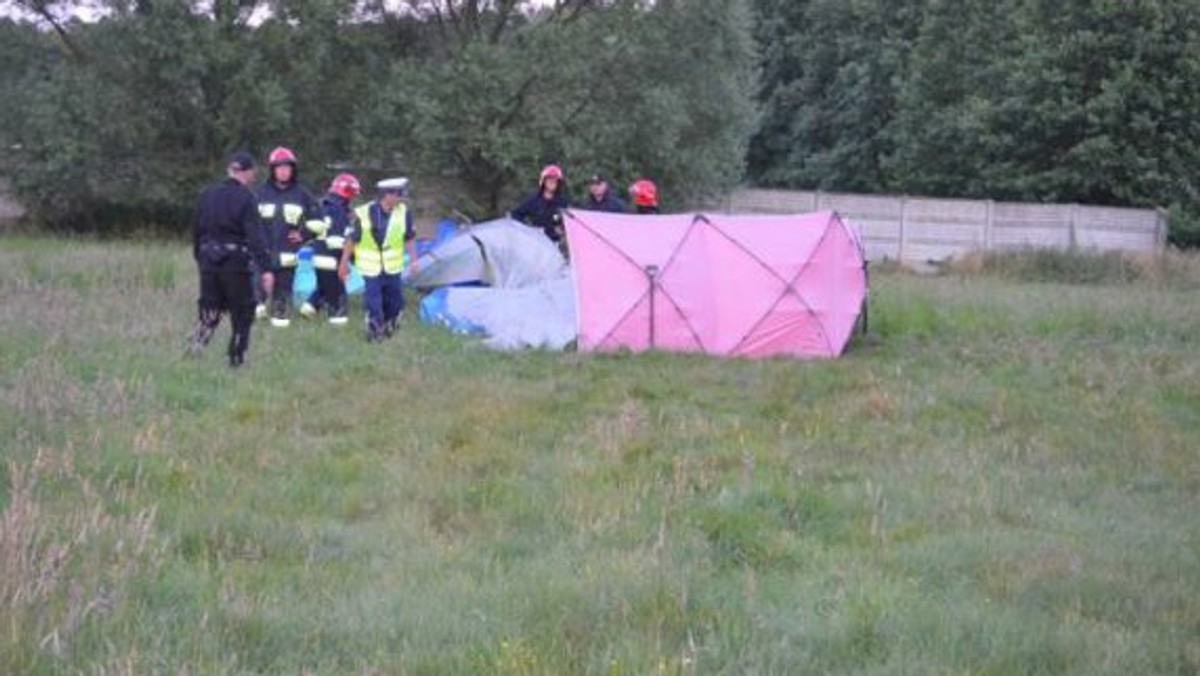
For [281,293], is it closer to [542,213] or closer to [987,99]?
[542,213]

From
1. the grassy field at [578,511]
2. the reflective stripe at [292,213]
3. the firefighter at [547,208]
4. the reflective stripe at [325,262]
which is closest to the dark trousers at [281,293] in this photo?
the reflective stripe at [325,262]

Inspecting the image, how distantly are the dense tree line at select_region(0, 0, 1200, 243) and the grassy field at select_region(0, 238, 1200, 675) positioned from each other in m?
19.5

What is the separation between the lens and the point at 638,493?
7094mm

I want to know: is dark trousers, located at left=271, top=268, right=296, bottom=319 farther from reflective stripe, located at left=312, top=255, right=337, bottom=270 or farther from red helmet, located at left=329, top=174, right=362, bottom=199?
red helmet, located at left=329, top=174, right=362, bottom=199

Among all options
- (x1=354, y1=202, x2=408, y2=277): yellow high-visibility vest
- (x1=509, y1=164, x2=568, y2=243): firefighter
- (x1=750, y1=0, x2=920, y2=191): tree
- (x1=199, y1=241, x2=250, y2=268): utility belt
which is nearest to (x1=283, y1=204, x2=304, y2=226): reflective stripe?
(x1=354, y1=202, x2=408, y2=277): yellow high-visibility vest

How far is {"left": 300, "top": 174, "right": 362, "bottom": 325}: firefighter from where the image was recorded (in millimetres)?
14727

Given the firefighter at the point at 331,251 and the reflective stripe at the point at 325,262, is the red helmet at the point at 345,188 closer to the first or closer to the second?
the firefighter at the point at 331,251

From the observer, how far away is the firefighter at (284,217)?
1436 cm

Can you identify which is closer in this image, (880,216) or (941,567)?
(941,567)

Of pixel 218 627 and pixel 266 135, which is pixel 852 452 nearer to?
pixel 218 627

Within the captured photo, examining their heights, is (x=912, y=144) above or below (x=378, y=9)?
below

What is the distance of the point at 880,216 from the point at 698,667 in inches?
1206

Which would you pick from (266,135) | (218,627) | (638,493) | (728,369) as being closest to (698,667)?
(218,627)

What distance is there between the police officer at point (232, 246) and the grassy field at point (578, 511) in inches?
17.6
